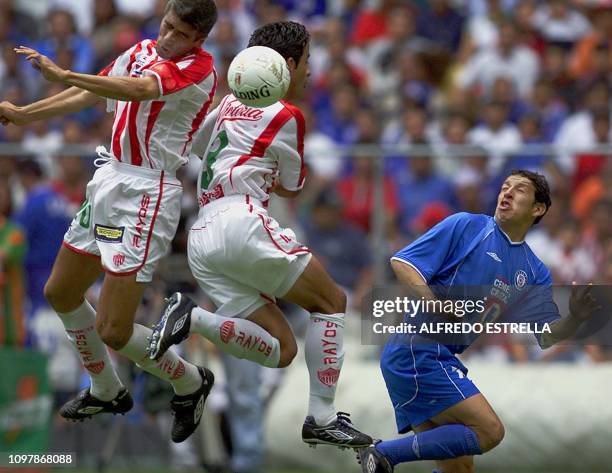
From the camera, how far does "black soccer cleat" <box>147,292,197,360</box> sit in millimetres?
8297

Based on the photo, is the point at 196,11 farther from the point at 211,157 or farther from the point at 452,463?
the point at 452,463

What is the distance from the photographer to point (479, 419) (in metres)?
8.63

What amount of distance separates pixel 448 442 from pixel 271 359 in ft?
4.00

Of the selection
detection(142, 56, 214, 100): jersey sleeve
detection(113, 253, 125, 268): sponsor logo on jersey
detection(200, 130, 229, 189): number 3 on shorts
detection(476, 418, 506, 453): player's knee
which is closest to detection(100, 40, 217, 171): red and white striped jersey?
Answer: detection(142, 56, 214, 100): jersey sleeve

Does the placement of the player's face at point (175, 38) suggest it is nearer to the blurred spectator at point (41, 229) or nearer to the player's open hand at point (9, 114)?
the player's open hand at point (9, 114)

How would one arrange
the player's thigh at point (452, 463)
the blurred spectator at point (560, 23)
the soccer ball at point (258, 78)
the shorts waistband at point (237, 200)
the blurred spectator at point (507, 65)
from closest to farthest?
the soccer ball at point (258, 78), the shorts waistband at point (237, 200), the player's thigh at point (452, 463), the blurred spectator at point (507, 65), the blurred spectator at point (560, 23)

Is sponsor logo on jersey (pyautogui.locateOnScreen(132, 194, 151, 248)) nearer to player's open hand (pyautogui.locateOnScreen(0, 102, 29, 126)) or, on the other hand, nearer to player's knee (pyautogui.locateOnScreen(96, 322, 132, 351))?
player's knee (pyautogui.locateOnScreen(96, 322, 132, 351))

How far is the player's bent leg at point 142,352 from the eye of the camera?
859 cm

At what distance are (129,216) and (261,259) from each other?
888 millimetres

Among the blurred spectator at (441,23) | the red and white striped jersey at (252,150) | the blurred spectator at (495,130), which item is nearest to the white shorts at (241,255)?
the red and white striped jersey at (252,150)

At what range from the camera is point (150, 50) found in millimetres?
8609

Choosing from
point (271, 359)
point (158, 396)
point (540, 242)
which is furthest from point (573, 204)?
point (271, 359)

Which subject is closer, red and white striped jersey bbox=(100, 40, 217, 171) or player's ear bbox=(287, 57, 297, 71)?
red and white striped jersey bbox=(100, 40, 217, 171)

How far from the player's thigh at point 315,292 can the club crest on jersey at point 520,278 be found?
1119mm
